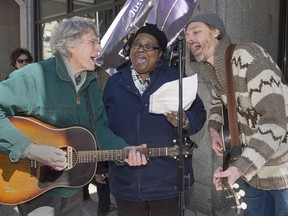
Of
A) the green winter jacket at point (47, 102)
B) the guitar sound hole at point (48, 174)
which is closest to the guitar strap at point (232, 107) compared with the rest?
the green winter jacket at point (47, 102)

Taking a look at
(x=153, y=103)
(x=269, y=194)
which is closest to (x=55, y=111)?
(x=153, y=103)

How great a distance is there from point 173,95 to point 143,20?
172cm

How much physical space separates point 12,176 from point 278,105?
156 cm

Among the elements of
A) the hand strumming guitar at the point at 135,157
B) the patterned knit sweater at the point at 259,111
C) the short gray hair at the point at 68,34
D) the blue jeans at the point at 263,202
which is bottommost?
the blue jeans at the point at 263,202

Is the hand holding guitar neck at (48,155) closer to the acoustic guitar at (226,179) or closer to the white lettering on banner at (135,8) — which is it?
the acoustic guitar at (226,179)

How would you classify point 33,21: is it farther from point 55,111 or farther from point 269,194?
point 269,194

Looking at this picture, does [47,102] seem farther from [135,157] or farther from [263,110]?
[263,110]

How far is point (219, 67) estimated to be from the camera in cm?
191

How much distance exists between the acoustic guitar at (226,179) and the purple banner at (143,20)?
A: 60.8 inches

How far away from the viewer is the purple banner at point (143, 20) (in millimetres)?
3481

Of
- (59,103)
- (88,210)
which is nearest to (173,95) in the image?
(59,103)

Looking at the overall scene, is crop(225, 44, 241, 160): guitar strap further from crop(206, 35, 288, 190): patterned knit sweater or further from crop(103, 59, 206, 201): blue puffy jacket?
crop(103, 59, 206, 201): blue puffy jacket

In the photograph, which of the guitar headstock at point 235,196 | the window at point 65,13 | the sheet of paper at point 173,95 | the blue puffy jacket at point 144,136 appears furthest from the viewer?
the window at point 65,13

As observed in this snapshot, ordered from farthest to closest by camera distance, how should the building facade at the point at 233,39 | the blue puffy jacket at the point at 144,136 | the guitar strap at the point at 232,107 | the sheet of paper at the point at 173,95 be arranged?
the building facade at the point at 233,39 < the blue puffy jacket at the point at 144,136 < the sheet of paper at the point at 173,95 < the guitar strap at the point at 232,107
